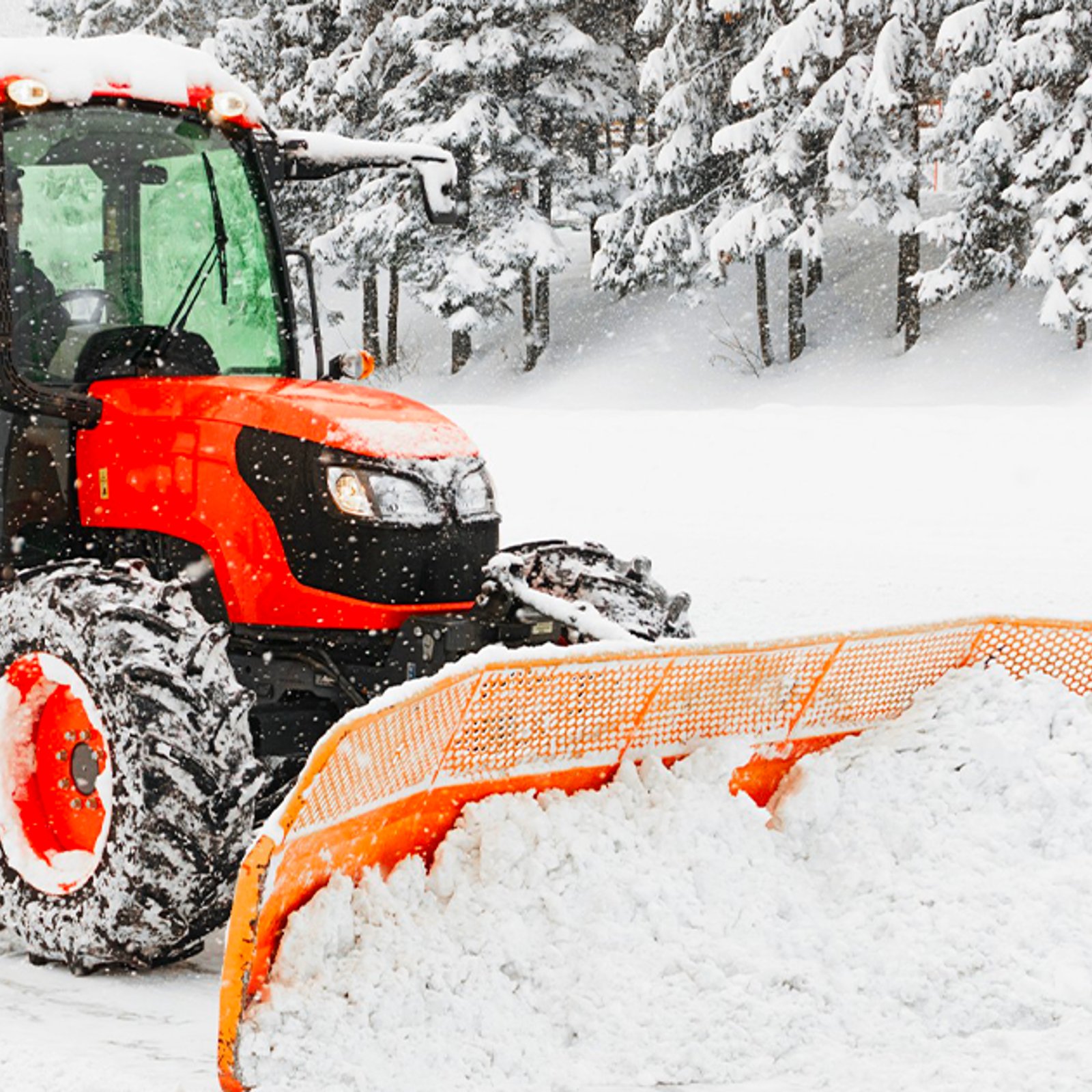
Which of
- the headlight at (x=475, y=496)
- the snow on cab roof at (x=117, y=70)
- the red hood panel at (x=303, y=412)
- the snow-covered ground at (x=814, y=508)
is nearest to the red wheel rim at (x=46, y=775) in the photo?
the snow-covered ground at (x=814, y=508)

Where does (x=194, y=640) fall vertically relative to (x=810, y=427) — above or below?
above

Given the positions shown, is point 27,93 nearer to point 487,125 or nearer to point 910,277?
point 910,277

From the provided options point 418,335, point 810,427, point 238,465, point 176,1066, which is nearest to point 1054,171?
point 810,427

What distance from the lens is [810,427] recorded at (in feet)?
43.0

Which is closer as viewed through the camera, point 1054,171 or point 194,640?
point 194,640

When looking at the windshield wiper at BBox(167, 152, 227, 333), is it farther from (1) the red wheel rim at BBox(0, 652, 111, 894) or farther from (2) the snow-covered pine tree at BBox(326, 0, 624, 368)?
(2) the snow-covered pine tree at BBox(326, 0, 624, 368)

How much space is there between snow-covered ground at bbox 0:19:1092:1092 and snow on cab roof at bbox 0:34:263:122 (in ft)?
8.47

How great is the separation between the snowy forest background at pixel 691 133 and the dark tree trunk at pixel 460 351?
124 millimetres

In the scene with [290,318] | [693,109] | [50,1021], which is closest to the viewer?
[50,1021]

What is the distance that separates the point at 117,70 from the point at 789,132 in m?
19.1

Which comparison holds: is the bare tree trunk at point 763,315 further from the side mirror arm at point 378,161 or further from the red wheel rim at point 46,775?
the red wheel rim at point 46,775

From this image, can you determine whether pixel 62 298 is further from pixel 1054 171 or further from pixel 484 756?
pixel 1054 171

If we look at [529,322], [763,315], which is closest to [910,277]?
[763,315]

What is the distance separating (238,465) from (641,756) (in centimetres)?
147
